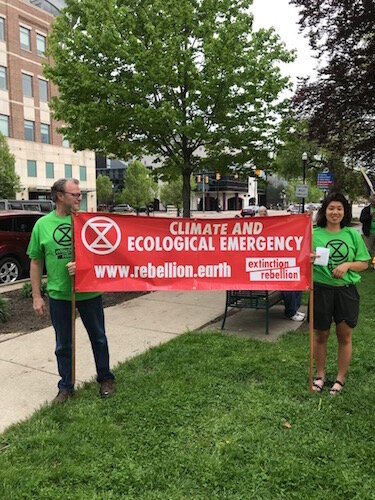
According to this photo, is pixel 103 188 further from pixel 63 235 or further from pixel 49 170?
pixel 63 235

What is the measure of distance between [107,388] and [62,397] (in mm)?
400

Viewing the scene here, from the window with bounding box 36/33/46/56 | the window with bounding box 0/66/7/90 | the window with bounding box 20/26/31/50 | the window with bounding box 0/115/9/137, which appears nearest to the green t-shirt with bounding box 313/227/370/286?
the window with bounding box 0/115/9/137

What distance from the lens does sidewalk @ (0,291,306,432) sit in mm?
4172

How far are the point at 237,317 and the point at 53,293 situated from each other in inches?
141

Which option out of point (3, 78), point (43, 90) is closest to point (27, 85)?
point (43, 90)

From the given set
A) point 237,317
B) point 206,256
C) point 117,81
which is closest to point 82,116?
point 117,81

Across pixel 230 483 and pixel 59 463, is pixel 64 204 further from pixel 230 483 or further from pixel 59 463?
pixel 230 483

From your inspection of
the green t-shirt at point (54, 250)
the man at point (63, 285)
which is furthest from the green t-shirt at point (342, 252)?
the green t-shirt at point (54, 250)

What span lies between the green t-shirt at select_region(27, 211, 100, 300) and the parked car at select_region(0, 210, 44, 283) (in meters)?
6.78

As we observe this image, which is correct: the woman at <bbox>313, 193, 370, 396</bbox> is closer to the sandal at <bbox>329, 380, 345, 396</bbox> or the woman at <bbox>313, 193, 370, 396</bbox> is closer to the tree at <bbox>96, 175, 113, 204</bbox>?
the sandal at <bbox>329, 380, 345, 396</bbox>

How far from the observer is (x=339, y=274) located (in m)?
3.71

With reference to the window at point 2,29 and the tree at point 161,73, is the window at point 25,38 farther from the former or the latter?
the tree at point 161,73

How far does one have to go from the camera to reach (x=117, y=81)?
29.7 ft

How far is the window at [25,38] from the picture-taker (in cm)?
4225
